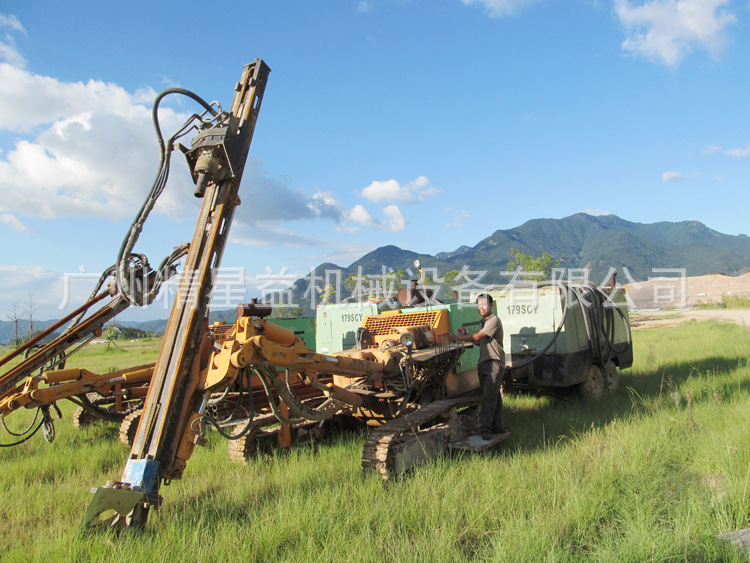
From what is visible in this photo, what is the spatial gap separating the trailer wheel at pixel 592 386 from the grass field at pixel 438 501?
8.13ft

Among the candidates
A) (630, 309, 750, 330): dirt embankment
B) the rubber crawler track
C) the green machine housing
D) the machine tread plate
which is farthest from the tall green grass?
the rubber crawler track

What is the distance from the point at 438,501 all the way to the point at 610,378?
7881 mm

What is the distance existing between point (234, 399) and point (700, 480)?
250 inches

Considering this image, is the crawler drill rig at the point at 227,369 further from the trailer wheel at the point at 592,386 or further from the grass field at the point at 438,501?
Result: the trailer wheel at the point at 592,386

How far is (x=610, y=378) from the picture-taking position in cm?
1102

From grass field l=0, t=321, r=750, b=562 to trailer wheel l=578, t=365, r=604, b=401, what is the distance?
2.48 m

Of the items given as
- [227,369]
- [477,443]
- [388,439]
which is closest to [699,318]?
[477,443]

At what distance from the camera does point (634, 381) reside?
39.5ft

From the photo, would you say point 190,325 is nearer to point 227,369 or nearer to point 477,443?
point 227,369

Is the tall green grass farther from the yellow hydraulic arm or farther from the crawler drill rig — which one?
the yellow hydraulic arm

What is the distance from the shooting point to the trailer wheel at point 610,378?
1084 cm

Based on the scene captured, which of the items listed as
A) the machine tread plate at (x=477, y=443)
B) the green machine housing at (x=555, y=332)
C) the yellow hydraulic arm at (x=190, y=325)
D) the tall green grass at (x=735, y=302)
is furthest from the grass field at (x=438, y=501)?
the tall green grass at (x=735, y=302)

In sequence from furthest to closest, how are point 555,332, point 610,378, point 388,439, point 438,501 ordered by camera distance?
point 610,378
point 555,332
point 388,439
point 438,501

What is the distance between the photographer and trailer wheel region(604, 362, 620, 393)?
1084 cm
